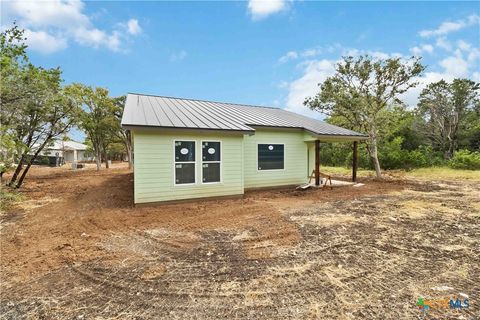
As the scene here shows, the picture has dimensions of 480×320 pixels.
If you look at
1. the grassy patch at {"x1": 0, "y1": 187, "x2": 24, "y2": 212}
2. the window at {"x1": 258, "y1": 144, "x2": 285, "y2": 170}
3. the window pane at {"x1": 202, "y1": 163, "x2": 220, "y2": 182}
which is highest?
the window at {"x1": 258, "y1": 144, "x2": 285, "y2": 170}

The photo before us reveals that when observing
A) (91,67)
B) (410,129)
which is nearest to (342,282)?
(91,67)

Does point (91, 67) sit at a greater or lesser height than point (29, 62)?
greater

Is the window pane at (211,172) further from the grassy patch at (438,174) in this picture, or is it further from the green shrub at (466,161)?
the green shrub at (466,161)

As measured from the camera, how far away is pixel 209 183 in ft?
25.5

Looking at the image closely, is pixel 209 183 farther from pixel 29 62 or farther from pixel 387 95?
pixel 387 95

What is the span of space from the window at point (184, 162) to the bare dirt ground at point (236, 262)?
3.29ft

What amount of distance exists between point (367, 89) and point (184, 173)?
436 inches

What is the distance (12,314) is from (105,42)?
14.6 metres

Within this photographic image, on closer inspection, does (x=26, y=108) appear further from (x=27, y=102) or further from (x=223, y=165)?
(x=223, y=165)

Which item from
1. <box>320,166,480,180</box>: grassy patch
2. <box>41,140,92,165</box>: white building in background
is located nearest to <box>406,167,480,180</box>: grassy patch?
<box>320,166,480,180</box>: grassy patch

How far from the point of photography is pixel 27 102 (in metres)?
8.09

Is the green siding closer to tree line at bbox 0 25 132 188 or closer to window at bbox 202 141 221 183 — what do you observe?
window at bbox 202 141 221 183

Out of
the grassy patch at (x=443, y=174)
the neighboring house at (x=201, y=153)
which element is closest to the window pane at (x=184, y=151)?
the neighboring house at (x=201, y=153)

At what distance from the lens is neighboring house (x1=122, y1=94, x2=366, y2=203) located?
683 centimetres
